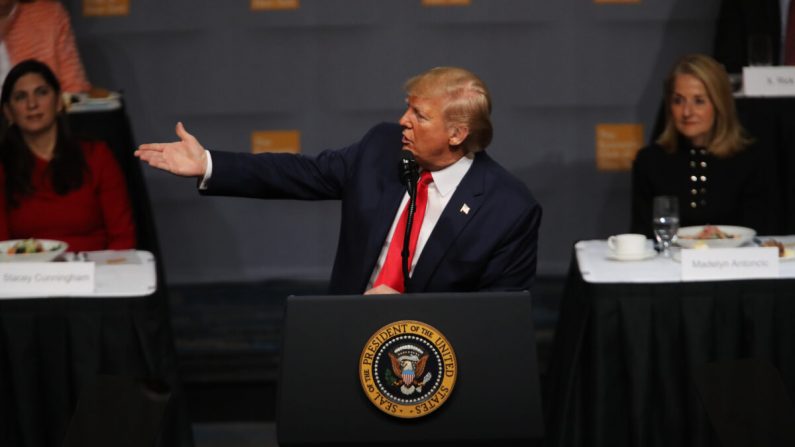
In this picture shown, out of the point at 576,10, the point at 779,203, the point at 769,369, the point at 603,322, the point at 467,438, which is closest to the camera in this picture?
the point at 467,438

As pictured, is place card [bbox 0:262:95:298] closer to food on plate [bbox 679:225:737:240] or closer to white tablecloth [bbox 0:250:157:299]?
white tablecloth [bbox 0:250:157:299]

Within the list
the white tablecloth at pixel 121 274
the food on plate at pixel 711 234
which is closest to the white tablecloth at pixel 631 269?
the food on plate at pixel 711 234

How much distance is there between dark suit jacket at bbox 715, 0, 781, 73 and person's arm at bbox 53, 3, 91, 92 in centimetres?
296

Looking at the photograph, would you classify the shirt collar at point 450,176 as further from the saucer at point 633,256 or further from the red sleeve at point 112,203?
the red sleeve at point 112,203

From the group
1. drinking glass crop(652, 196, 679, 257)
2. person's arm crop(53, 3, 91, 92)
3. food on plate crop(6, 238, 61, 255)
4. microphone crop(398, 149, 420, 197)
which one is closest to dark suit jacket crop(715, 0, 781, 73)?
drinking glass crop(652, 196, 679, 257)

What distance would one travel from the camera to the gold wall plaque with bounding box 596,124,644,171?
592cm

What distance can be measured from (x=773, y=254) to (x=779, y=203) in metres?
1.62

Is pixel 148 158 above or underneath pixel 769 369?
above

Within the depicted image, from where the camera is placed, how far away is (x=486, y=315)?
194 cm

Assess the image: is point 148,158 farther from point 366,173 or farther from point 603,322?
point 603,322

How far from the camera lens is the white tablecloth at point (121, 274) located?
9.98 feet

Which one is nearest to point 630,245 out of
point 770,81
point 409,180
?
point 409,180

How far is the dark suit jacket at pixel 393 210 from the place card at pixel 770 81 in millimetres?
1930

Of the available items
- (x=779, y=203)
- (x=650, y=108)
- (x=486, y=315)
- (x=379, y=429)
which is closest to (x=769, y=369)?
(x=486, y=315)
